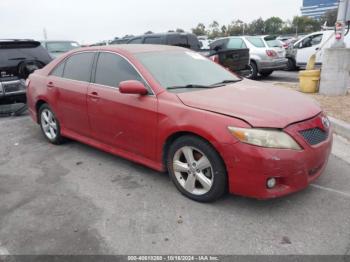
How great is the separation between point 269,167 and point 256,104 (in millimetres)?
695

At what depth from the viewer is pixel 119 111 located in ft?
13.0

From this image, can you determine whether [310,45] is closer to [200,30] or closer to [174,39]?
[174,39]

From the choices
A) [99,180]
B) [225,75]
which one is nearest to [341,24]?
[225,75]

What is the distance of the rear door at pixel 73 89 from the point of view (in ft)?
15.0

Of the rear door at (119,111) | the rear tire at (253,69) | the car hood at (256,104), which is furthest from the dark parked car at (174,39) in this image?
the car hood at (256,104)

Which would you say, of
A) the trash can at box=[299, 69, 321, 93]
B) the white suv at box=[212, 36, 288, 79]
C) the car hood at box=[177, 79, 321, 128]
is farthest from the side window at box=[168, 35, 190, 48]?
the car hood at box=[177, 79, 321, 128]

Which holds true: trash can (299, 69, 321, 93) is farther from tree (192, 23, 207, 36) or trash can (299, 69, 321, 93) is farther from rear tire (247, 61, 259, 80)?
tree (192, 23, 207, 36)

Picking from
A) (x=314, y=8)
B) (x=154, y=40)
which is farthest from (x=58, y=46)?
(x=314, y=8)

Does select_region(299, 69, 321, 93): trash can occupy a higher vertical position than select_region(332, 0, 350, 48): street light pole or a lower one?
lower

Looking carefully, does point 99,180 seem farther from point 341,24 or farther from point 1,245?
point 341,24

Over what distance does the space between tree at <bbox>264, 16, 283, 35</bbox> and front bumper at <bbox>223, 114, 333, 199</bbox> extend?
80.1 meters

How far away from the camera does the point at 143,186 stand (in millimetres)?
3895

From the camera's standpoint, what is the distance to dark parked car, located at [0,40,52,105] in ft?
23.4

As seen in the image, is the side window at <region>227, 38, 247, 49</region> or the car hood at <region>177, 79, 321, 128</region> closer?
the car hood at <region>177, 79, 321, 128</region>
